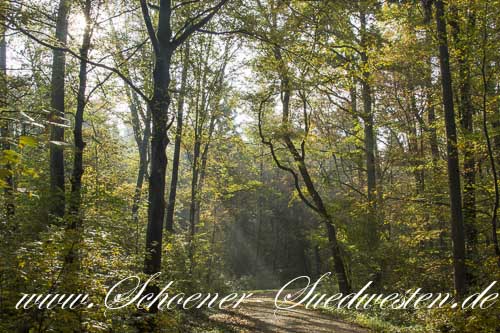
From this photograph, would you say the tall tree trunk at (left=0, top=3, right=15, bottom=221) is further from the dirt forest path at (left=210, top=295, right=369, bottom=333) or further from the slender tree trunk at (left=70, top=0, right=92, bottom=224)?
the dirt forest path at (left=210, top=295, right=369, bottom=333)

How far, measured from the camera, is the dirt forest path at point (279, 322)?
11.6m

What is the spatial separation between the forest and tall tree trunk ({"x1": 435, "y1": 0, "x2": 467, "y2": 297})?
0.03 m

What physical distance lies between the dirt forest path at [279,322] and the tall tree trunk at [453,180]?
337cm

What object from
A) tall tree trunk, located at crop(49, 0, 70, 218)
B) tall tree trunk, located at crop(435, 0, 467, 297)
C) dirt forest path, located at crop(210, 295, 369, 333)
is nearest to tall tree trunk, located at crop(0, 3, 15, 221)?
tall tree trunk, located at crop(49, 0, 70, 218)

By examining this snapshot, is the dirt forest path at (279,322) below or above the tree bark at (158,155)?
below

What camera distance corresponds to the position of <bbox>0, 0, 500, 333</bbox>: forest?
5617 millimetres

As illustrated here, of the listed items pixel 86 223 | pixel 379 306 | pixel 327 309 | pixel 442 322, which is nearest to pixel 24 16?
pixel 86 223

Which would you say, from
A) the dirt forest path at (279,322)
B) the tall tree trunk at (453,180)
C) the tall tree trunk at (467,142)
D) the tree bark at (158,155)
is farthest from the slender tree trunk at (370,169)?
the tree bark at (158,155)

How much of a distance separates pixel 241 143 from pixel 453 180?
38.3 ft

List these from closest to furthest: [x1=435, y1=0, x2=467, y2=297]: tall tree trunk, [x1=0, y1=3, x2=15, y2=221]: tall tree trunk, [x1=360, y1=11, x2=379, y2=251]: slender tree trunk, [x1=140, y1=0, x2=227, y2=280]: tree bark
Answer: [x1=0, y1=3, x2=15, y2=221]: tall tree trunk
[x1=140, y1=0, x2=227, y2=280]: tree bark
[x1=435, y1=0, x2=467, y2=297]: tall tree trunk
[x1=360, y1=11, x2=379, y2=251]: slender tree trunk

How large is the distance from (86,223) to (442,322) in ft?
24.0

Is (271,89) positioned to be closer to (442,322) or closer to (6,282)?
(442,322)

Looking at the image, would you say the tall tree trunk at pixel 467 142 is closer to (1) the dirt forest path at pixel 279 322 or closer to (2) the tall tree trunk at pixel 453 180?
(2) the tall tree trunk at pixel 453 180

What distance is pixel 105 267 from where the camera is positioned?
5.87 meters
